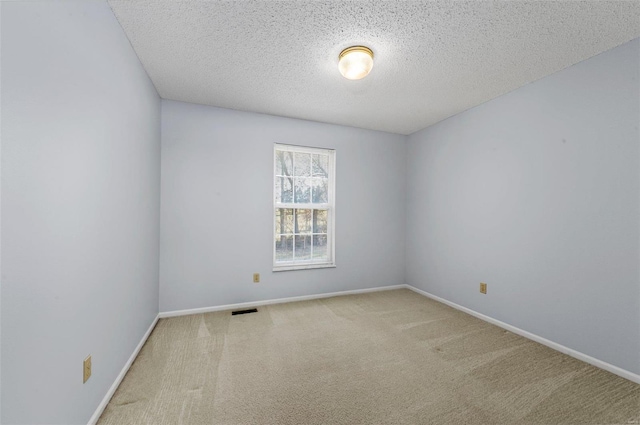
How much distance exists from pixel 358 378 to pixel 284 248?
200 centimetres

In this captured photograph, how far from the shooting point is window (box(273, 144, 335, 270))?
11.6ft

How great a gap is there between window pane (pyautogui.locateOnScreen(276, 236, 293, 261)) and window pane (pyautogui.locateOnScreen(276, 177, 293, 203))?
1.76 feet

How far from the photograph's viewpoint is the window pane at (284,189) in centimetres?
351

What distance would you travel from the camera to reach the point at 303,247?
145 inches

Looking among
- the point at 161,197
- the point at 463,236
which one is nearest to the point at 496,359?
the point at 463,236

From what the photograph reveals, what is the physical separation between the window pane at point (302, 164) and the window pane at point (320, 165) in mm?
77

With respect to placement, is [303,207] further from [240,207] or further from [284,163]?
[240,207]

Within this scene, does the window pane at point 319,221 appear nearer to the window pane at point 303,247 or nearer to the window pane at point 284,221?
the window pane at point 303,247

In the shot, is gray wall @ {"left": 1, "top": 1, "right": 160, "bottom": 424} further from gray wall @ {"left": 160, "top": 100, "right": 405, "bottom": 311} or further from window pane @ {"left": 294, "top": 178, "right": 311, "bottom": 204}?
window pane @ {"left": 294, "top": 178, "right": 311, "bottom": 204}

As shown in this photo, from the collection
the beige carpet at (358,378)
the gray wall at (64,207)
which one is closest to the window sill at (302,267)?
the beige carpet at (358,378)

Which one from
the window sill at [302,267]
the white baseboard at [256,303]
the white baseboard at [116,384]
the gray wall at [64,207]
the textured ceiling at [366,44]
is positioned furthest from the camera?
the window sill at [302,267]

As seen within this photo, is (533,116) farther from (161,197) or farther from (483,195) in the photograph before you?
(161,197)

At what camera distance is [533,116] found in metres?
2.50

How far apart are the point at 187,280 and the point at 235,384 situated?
1635 millimetres
